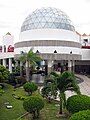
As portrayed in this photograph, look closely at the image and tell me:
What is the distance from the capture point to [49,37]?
135 ft

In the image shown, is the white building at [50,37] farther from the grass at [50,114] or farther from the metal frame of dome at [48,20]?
the grass at [50,114]

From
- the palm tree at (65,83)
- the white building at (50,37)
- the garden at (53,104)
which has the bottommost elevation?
the garden at (53,104)

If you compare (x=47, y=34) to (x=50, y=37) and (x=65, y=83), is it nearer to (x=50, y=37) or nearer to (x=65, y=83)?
(x=50, y=37)

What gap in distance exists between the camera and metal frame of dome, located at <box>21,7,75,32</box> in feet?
138

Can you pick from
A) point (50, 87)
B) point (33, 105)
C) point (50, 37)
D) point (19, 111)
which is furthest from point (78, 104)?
point (50, 37)

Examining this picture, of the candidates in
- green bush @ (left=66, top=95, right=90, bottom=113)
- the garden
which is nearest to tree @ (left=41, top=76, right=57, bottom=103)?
the garden

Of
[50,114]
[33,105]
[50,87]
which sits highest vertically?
[50,87]

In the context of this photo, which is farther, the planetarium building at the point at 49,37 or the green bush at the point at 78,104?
the planetarium building at the point at 49,37

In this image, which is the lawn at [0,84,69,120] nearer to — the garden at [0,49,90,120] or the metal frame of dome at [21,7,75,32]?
the garden at [0,49,90,120]

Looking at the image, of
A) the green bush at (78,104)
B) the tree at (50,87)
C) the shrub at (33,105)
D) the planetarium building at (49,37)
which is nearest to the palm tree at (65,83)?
the tree at (50,87)

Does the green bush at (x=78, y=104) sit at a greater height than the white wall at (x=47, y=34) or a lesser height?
lesser

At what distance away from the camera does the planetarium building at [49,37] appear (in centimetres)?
4072

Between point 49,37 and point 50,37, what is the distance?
179 millimetres

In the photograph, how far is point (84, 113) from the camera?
14070 mm
